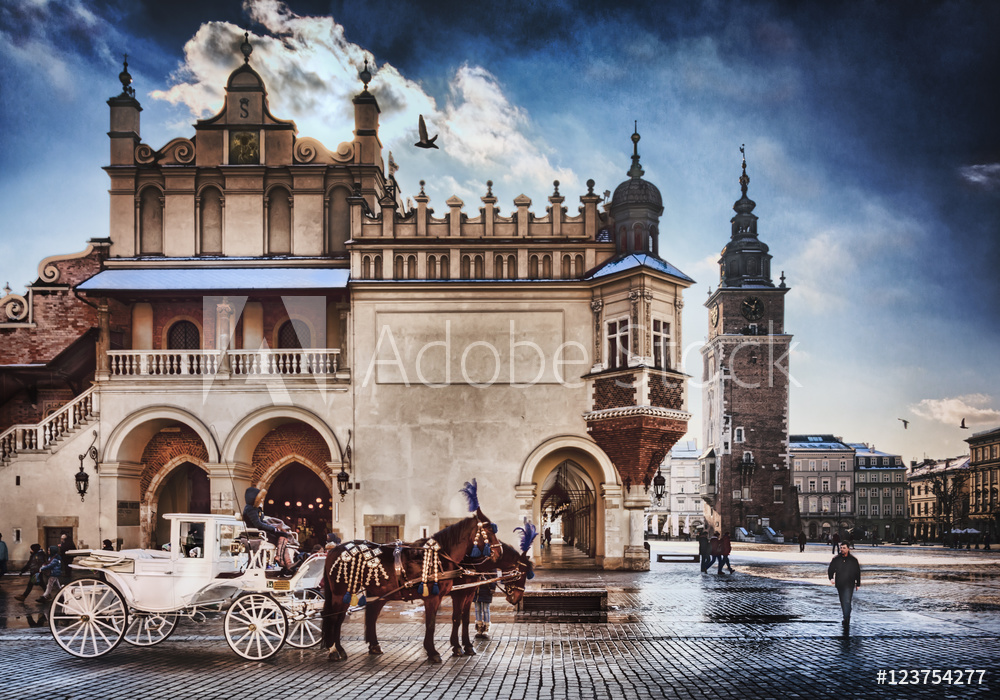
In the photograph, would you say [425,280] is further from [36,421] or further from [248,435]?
[36,421]

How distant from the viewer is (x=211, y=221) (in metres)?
29.5

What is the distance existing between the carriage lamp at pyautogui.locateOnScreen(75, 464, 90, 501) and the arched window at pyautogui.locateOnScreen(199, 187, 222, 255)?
28.0 ft

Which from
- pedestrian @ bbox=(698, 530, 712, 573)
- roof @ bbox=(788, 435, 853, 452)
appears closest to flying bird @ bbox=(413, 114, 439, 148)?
pedestrian @ bbox=(698, 530, 712, 573)

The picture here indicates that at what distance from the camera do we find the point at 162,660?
477 inches

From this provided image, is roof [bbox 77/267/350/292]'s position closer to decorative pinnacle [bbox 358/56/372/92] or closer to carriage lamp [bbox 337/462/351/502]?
carriage lamp [bbox 337/462/351/502]

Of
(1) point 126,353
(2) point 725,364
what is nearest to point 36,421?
(1) point 126,353

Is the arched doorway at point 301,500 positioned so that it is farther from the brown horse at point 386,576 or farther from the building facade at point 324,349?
the brown horse at point 386,576

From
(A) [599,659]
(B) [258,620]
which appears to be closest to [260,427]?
(B) [258,620]

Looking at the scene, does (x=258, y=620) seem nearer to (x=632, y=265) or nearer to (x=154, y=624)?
(x=154, y=624)

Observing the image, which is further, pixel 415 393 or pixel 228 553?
pixel 415 393

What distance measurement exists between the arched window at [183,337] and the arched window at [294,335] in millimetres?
2930

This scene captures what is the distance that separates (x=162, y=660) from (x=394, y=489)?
592 inches

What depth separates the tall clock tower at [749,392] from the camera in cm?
7794

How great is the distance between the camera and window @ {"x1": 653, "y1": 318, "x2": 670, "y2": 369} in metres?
26.9
